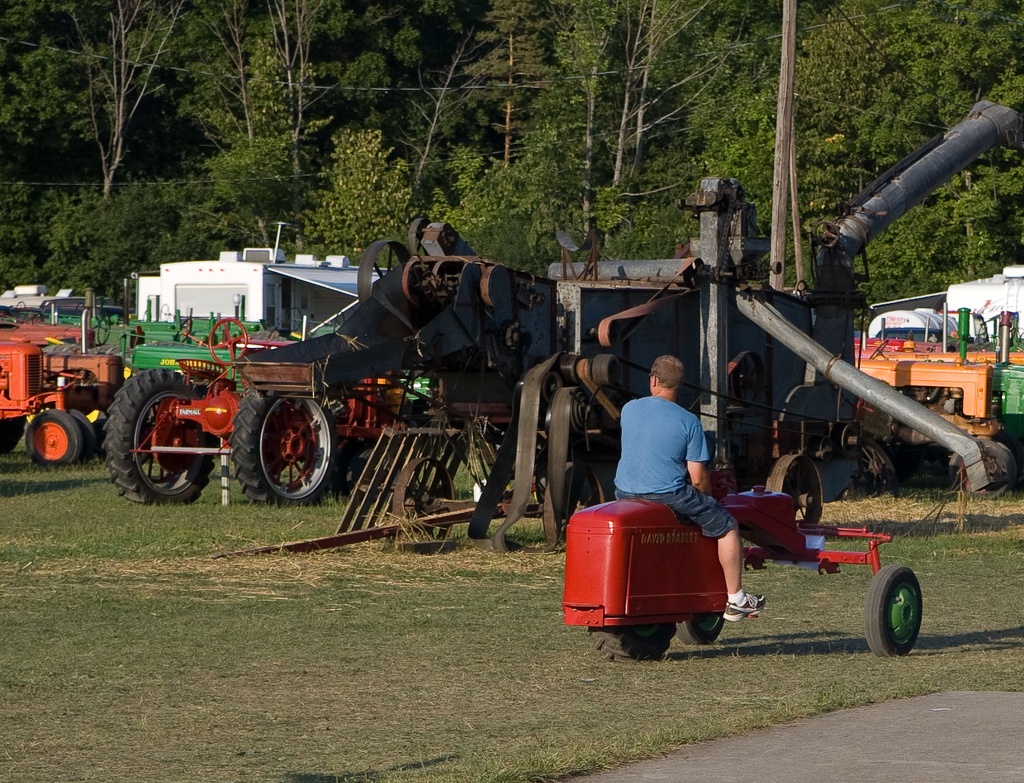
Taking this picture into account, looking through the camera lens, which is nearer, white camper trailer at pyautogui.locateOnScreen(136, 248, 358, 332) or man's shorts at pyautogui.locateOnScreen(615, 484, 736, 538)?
man's shorts at pyautogui.locateOnScreen(615, 484, 736, 538)

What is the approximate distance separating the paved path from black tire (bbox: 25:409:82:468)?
1726 centimetres

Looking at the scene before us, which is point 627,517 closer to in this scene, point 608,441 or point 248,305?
point 608,441

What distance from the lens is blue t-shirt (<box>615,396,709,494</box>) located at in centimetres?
967

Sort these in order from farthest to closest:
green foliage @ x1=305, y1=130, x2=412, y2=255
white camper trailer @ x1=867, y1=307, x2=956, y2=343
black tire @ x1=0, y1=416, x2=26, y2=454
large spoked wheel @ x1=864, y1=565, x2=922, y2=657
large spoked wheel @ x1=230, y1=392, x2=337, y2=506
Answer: green foliage @ x1=305, y1=130, x2=412, y2=255 → white camper trailer @ x1=867, y1=307, x2=956, y2=343 → black tire @ x1=0, y1=416, x2=26, y2=454 → large spoked wheel @ x1=230, y1=392, x2=337, y2=506 → large spoked wheel @ x1=864, y1=565, x2=922, y2=657

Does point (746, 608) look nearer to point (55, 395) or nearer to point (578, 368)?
A: point (578, 368)

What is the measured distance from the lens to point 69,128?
2506 inches

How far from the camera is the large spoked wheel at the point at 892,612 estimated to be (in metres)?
10.1

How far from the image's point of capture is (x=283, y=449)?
18.1 m

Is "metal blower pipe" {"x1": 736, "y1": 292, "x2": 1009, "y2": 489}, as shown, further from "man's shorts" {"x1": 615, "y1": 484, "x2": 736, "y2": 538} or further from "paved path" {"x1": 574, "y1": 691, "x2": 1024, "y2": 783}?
"paved path" {"x1": 574, "y1": 691, "x2": 1024, "y2": 783}

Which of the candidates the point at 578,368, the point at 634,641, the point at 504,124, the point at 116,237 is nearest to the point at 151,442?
the point at 578,368

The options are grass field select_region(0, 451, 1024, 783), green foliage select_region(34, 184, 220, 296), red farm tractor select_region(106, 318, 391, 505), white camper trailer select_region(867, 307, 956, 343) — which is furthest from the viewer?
green foliage select_region(34, 184, 220, 296)

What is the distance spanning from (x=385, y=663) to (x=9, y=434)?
17766 millimetres

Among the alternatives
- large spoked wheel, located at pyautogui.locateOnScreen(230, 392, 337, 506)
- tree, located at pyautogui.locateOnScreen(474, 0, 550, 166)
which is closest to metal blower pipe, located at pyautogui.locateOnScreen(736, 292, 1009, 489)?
large spoked wheel, located at pyautogui.locateOnScreen(230, 392, 337, 506)

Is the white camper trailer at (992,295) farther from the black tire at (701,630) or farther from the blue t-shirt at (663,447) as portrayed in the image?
the blue t-shirt at (663,447)
